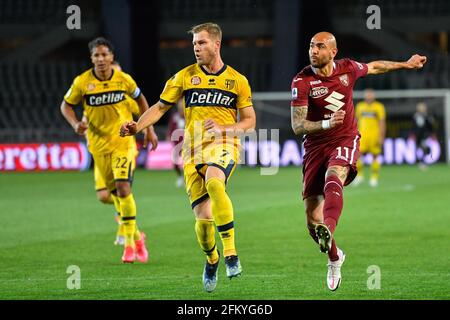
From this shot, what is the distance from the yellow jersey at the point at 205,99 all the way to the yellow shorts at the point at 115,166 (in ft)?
8.88

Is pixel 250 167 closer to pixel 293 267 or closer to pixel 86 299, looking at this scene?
pixel 293 267

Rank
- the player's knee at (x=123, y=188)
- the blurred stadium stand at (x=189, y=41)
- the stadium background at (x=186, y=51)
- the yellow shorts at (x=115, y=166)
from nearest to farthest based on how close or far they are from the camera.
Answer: the player's knee at (x=123, y=188), the yellow shorts at (x=115, y=166), the stadium background at (x=186, y=51), the blurred stadium stand at (x=189, y=41)

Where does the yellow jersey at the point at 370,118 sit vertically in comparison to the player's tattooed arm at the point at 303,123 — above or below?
above

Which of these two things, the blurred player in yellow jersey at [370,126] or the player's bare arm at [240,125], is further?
the blurred player in yellow jersey at [370,126]

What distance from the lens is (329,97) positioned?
9.06 meters

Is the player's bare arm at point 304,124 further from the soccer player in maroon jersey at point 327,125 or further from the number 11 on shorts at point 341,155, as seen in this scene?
the number 11 on shorts at point 341,155

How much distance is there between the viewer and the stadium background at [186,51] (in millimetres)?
31484

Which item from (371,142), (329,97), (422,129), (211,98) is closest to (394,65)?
(329,97)

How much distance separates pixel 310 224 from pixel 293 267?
1.19m

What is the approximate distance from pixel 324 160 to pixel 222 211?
113 centimetres

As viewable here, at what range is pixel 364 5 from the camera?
1558 inches

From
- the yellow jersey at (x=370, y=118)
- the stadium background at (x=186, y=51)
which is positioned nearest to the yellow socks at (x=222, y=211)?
the yellow jersey at (x=370, y=118)

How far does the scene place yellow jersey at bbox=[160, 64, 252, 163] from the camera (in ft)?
29.1

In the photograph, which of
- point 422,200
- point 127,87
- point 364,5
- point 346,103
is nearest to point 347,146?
point 346,103
